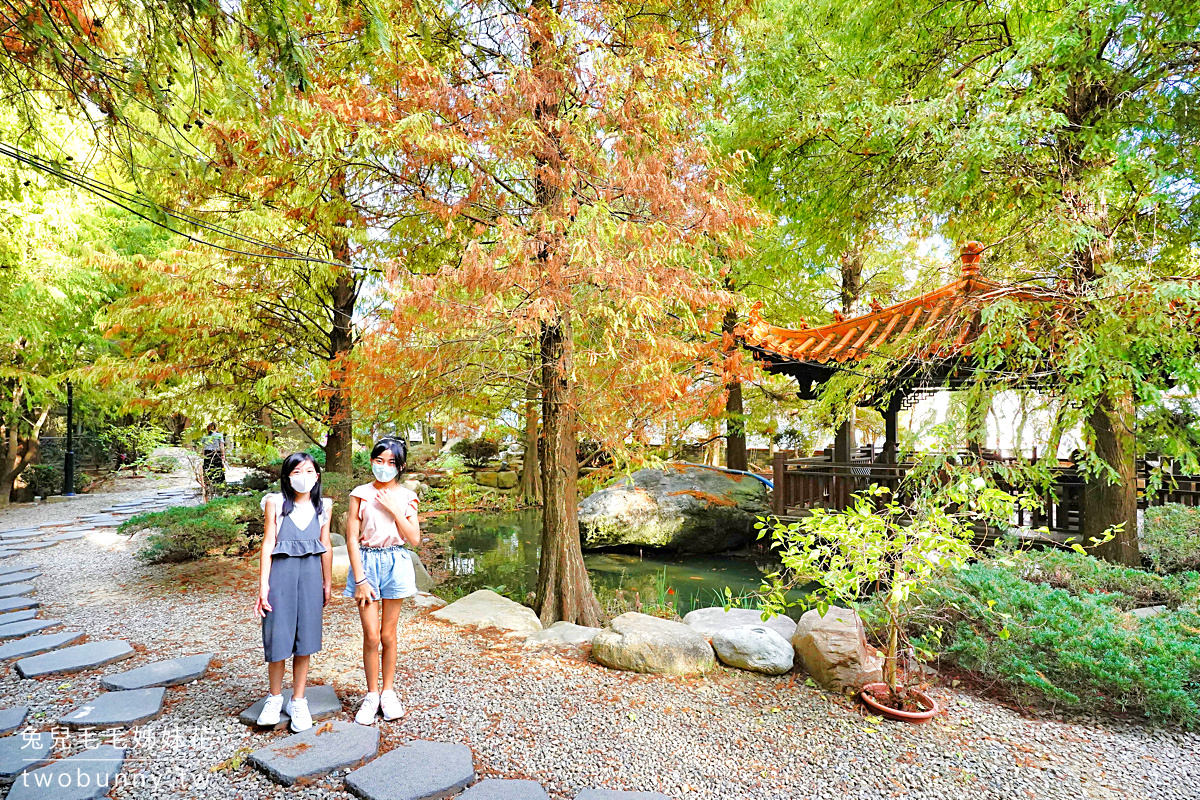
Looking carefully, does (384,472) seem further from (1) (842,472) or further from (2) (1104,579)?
(1) (842,472)

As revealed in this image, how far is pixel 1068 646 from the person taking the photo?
368 cm

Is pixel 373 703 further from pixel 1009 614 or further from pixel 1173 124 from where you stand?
pixel 1173 124

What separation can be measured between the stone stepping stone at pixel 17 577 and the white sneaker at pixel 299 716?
5058 millimetres

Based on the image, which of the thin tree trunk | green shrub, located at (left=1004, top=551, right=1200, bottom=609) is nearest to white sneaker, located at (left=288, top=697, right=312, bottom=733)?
the thin tree trunk

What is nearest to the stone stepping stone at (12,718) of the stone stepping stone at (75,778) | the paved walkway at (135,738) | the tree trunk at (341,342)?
the paved walkway at (135,738)

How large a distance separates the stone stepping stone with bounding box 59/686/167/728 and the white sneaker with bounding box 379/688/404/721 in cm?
113

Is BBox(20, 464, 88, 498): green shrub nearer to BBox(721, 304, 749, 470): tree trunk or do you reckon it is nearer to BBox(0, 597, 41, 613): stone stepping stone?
BBox(0, 597, 41, 613): stone stepping stone

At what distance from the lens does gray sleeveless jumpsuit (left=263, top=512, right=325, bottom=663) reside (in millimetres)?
2986

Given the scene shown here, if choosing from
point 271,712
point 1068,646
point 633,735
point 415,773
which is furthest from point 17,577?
point 1068,646

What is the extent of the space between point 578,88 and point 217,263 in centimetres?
456

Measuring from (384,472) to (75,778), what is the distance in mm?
1699

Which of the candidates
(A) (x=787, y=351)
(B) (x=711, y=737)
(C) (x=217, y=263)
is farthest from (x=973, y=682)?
(C) (x=217, y=263)

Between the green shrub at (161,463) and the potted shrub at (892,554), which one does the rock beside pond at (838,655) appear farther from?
the green shrub at (161,463)

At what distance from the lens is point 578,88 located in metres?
5.14
